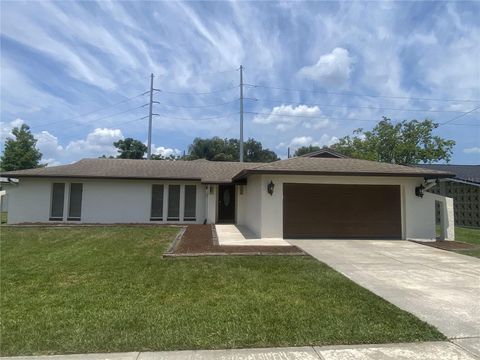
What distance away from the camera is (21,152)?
4128 centimetres

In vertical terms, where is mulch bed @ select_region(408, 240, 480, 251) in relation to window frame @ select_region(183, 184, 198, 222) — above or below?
below

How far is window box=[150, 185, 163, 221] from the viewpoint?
18672 millimetres

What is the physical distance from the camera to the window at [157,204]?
18.7 m

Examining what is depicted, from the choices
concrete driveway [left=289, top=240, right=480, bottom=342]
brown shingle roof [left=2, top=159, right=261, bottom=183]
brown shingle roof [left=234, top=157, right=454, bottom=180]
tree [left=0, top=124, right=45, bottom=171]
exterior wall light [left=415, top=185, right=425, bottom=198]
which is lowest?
concrete driveway [left=289, top=240, right=480, bottom=342]

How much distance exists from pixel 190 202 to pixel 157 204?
1698 mm

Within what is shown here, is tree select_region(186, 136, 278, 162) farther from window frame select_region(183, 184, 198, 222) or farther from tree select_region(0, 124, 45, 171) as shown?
window frame select_region(183, 184, 198, 222)

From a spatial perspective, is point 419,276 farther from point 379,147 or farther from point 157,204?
point 379,147

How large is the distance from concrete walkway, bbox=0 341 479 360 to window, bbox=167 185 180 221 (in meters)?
15.3

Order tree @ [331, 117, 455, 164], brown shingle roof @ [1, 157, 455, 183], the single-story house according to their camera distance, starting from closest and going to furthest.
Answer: brown shingle roof @ [1, 157, 455, 183], the single-story house, tree @ [331, 117, 455, 164]

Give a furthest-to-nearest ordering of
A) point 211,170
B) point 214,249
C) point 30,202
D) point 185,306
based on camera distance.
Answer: point 211,170
point 30,202
point 214,249
point 185,306

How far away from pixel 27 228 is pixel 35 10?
944 centimetres

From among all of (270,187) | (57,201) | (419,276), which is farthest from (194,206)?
(419,276)

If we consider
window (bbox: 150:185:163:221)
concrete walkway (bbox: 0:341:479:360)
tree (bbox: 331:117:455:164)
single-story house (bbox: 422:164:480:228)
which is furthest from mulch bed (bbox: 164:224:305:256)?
tree (bbox: 331:117:455:164)

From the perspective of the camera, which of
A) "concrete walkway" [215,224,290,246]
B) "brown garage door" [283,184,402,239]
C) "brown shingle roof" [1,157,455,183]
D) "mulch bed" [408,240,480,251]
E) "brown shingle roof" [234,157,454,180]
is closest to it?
"mulch bed" [408,240,480,251]
